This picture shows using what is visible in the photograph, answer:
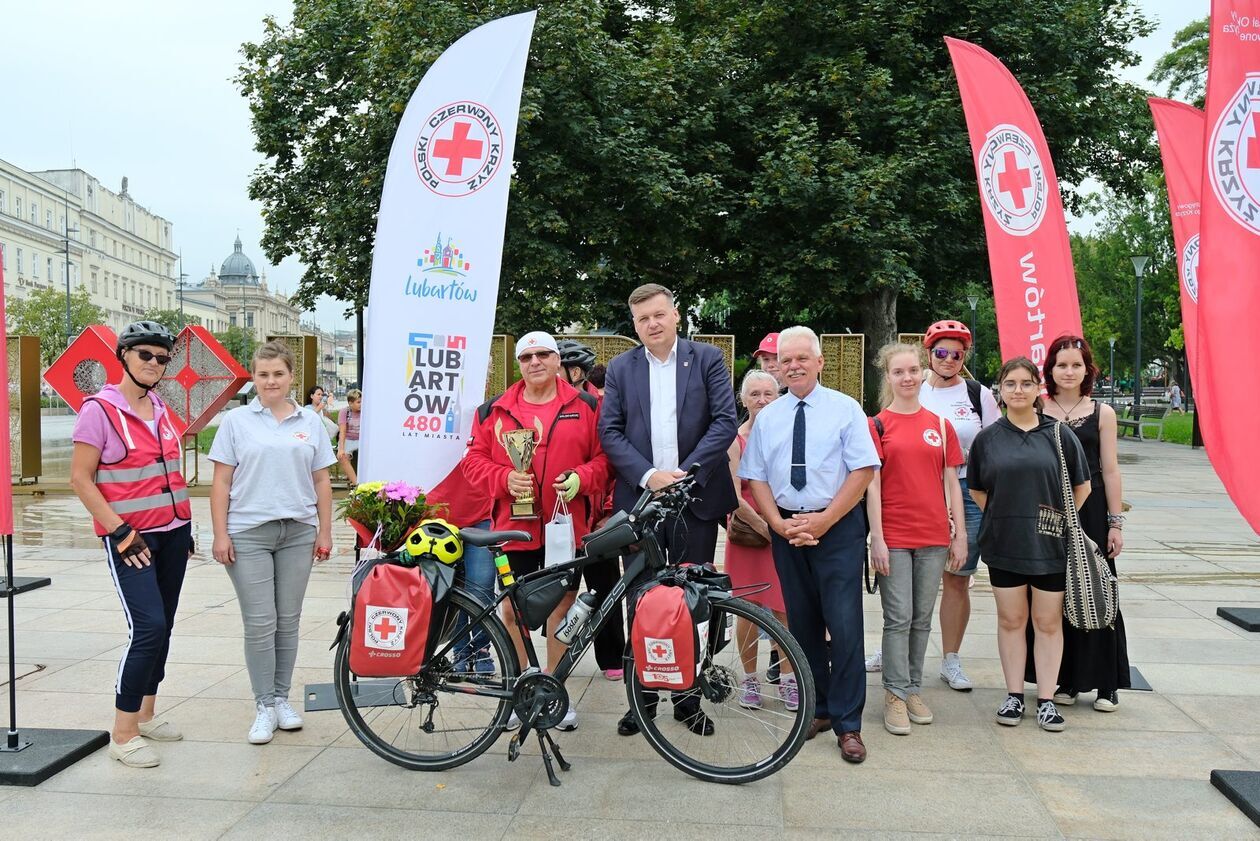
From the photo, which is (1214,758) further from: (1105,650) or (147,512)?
(147,512)

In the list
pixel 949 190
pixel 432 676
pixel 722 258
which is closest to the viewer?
pixel 432 676

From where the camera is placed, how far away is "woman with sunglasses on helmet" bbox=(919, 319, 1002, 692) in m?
5.16

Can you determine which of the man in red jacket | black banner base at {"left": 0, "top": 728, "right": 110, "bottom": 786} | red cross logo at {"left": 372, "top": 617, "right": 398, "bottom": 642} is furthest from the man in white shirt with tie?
black banner base at {"left": 0, "top": 728, "right": 110, "bottom": 786}

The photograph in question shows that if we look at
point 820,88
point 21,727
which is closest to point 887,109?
point 820,88

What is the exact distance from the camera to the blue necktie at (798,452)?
14.0ft

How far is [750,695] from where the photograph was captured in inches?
156

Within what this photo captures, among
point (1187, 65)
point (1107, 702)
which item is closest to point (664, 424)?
point (1107, 702)

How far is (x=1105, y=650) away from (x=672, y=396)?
248 centimetres

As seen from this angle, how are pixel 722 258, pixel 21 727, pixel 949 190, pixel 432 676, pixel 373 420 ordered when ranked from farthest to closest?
pixel 722 258, pixel 949 190, pixel 373 420, pixel 21 727, pixel 432 676

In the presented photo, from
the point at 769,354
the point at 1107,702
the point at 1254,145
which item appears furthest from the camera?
the point at 769,354

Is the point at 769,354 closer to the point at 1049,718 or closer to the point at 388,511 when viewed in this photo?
the point at 1049,718

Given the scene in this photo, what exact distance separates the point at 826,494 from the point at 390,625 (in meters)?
1.90

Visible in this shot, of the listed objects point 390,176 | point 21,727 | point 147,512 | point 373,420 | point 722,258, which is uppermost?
point 722,258

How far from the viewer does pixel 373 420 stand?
532 cm
